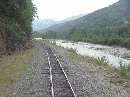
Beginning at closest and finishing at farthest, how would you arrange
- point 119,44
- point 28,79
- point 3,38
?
point 28,79
point 3,38
point 119,44

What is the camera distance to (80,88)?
16000mm

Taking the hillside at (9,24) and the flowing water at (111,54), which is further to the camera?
the flowing water at (111,54)

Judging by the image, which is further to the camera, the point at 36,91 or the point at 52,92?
the point at 36,91

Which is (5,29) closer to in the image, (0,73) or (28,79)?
(0,73)

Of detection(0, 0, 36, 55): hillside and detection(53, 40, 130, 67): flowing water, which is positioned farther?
detection(53, 40, 130, 67): flowing water

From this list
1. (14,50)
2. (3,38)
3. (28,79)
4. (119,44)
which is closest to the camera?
(28,79)

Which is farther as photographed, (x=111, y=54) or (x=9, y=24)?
(x=111, y=54)

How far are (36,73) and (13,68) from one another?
280 centimetres

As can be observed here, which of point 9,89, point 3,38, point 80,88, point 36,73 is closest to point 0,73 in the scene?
point 36,73

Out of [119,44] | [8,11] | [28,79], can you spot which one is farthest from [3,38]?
[119,44]

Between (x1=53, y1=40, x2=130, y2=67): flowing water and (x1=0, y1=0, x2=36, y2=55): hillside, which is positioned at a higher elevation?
(x1=0, y1=0, x2=36, y2=55): hillside

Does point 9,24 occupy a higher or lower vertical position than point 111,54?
higher

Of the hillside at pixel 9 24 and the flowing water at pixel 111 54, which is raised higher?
the hillside at pixel 9 24

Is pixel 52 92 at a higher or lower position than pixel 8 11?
lower
